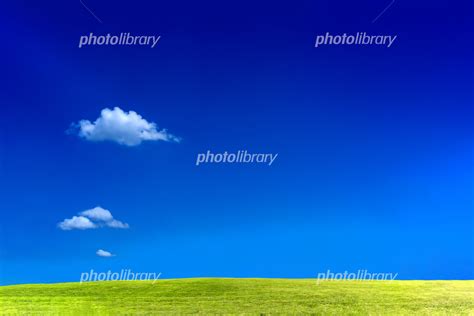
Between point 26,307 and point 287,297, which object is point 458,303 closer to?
point 287,297

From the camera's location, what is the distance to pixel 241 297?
40.3 metres

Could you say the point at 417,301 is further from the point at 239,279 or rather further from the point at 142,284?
the point at 142,284

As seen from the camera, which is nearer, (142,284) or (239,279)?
(142,284)

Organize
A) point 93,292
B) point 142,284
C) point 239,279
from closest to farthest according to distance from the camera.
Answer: point 93,292 < point 142,284 < point 239,279


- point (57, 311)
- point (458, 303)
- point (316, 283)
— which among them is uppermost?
point (316, 283)

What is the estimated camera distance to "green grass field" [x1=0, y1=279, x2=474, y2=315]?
3575 centimetres

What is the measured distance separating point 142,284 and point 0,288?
13.4 metres

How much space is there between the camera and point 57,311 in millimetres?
36188

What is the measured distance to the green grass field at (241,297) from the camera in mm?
35750

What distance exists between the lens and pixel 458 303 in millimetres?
38156

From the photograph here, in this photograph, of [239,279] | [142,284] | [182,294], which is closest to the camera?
[182,294]

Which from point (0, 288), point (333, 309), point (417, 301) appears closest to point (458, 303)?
point (417, 301)

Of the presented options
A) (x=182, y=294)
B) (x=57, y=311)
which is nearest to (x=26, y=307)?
(x=57, y=311)

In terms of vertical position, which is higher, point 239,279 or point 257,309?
point 239,279
